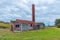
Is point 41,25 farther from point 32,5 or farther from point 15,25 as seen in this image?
point 15,25

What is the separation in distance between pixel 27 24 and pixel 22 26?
278cm

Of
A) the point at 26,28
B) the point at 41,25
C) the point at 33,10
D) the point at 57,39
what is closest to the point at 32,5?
the point at 33,10

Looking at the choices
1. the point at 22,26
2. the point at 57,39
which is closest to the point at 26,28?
the point at 22,26

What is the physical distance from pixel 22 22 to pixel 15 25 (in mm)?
2996

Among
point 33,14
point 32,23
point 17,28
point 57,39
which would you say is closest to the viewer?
point 57,39

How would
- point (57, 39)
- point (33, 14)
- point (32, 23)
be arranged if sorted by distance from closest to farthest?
1. point (57, 39)
2. point (32, 23)
3. point (33, 14)

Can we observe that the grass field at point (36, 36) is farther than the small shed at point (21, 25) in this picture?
No

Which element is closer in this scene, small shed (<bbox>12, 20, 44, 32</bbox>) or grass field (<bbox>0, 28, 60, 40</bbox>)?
grass field (<bbox>0, 28, 60, 40</bbox>)

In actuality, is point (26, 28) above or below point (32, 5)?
below

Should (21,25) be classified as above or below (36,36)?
below

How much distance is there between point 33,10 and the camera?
8675cm

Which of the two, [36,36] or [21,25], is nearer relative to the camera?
[36,36]

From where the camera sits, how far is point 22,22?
7556 cm

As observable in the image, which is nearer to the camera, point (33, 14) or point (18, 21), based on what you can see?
point (18, 21)
